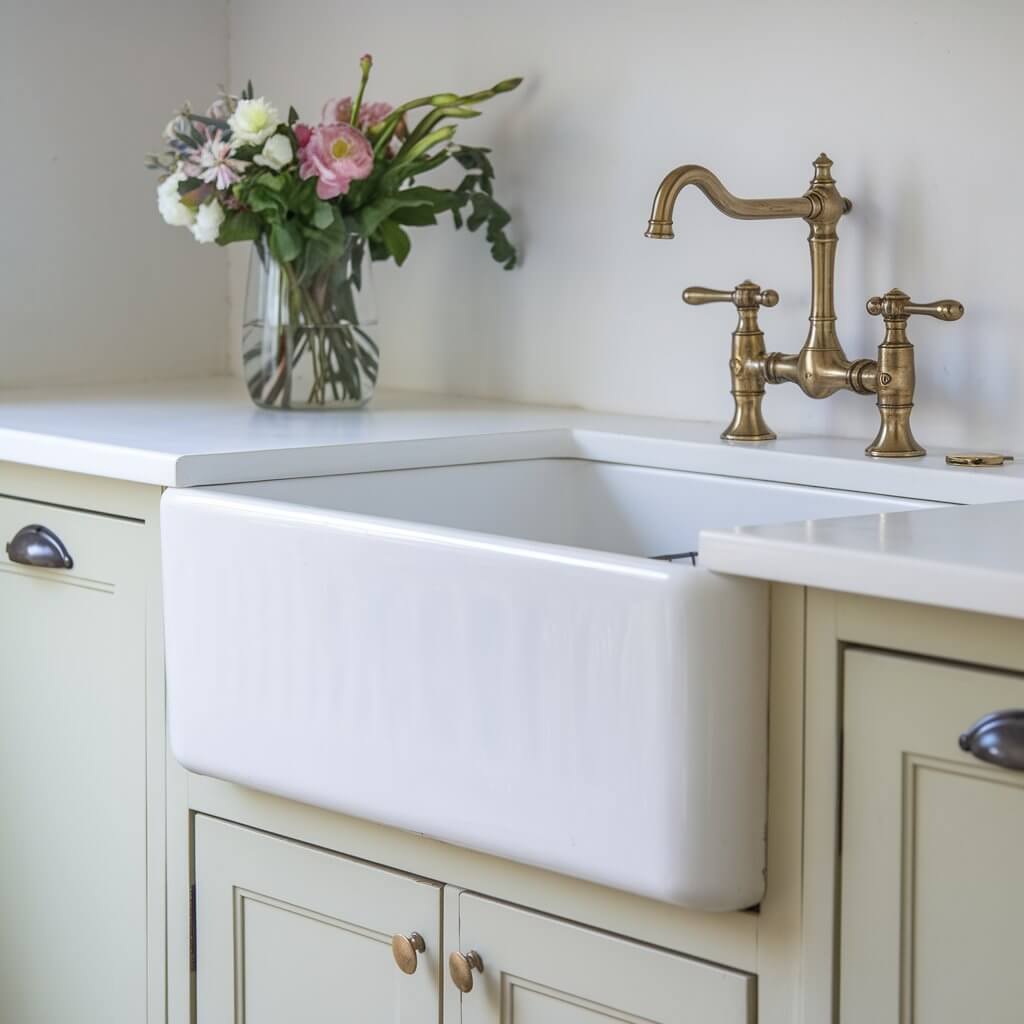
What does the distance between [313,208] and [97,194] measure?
575 millimetres

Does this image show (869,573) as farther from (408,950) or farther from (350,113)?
(350,113)

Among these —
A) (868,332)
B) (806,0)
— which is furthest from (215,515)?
(806,0)

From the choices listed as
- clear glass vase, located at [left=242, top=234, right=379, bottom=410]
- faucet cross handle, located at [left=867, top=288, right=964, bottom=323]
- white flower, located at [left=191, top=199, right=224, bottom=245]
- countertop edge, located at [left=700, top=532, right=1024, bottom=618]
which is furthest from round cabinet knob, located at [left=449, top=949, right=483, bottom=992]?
white flower, located at [left=191, top=199, right=224, bottom=245]

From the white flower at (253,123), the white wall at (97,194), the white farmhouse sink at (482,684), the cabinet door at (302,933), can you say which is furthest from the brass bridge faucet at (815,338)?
the white wall at (97,194)

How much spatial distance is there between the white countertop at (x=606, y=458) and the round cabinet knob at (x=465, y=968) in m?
0.39

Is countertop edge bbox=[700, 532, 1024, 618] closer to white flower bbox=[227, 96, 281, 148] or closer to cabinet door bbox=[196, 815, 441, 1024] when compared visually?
cabinet door bbox=[196, 815, 441, 1024]

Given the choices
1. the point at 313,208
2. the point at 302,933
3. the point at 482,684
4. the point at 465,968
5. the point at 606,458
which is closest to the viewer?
the point at 482,684

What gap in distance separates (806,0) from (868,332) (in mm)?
347

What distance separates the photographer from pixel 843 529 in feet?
3.18

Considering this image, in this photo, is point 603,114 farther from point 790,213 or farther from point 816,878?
point 816,878

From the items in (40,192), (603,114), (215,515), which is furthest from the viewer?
(40,192)

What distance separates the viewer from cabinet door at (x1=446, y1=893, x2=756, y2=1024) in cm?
102

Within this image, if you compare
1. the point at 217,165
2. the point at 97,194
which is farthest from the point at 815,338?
the point at 97,194

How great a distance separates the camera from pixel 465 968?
1.14 metres
